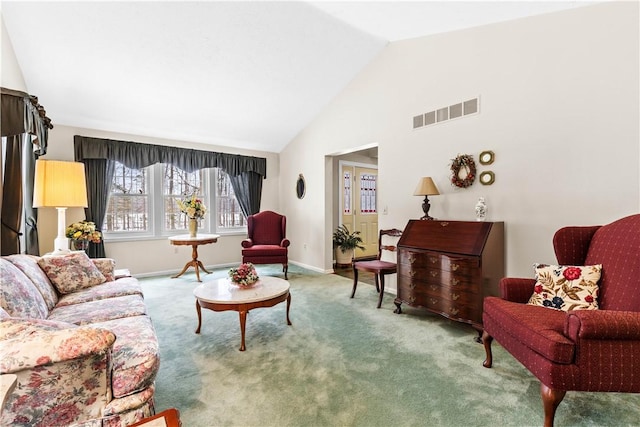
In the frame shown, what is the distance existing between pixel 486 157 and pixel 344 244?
3063mm

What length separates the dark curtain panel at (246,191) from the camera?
19.2ft

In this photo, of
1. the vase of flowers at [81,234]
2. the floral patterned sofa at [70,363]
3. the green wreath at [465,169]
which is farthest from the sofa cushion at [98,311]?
the green wreath at [465,169]

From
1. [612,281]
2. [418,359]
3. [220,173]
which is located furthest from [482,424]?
[220,173]

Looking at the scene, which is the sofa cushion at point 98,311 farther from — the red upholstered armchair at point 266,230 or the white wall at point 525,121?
the white wall at point 525,121

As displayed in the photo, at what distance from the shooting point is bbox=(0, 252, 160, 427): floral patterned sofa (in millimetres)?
1059

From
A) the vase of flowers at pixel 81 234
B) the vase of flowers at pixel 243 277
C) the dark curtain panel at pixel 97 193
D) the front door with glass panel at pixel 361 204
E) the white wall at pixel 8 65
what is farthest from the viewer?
the front door with glass panel at pixel 361 204

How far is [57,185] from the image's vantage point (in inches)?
111

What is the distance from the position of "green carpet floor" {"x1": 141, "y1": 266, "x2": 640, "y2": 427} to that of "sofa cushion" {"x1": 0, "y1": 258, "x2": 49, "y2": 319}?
0.85 metres

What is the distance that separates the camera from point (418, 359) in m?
2.20

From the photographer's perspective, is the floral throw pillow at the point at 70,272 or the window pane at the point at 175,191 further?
the window pane at the point at 175,191

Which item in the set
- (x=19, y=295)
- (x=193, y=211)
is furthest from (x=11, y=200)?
(x=193, y=211)

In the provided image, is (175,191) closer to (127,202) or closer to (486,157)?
(127,202)

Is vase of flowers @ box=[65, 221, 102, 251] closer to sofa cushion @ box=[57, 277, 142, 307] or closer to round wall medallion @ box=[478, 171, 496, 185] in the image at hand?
sofa cushion @ box=[57, 277, 142, 307]

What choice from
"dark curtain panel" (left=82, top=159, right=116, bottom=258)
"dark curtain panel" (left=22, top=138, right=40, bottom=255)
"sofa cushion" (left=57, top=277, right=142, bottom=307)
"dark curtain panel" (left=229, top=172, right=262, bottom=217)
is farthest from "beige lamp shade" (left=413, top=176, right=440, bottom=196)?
"dark curtain panel" (left=82, top=159, right=116, bottom=258)
